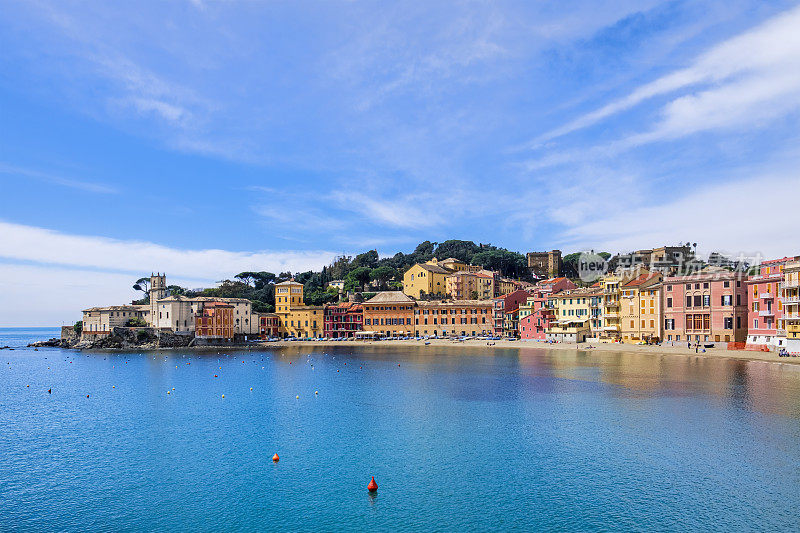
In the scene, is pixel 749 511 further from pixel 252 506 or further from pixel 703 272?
pixel 703 272

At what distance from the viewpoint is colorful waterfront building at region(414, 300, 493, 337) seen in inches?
4749

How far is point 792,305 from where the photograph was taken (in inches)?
2532

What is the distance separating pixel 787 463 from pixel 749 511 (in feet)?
22.5

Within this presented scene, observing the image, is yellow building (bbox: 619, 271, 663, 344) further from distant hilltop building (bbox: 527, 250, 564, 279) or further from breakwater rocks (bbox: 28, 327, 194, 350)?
breakwater rocks (bbox: 28, 327, 194, 350)

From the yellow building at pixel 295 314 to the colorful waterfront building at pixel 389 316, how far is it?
13497 millimetres

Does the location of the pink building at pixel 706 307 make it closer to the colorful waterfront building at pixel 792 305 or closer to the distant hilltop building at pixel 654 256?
the colorful waterfront building at pixel 792 305

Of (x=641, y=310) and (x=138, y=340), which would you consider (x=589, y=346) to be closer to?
(x=641, y=310)

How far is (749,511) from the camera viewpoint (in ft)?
66.2

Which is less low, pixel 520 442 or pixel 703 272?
pixel 703 272

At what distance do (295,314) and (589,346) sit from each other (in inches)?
2885

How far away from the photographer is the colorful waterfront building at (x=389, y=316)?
414ft

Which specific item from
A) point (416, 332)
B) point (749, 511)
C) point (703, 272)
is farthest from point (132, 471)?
point (416, 332)

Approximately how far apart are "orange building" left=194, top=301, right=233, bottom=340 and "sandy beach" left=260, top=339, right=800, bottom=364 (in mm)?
11378

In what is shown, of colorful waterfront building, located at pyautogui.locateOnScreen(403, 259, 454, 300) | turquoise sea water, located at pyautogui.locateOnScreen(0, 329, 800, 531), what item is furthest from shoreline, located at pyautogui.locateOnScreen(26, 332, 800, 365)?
colorful waterfront building, located at pyautogui.locateOnScreen(403, 259, 454, 300)
